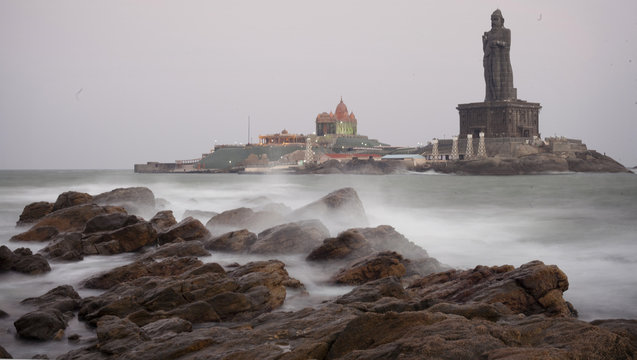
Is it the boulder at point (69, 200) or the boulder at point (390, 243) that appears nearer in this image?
the boulder at point (390, 243)

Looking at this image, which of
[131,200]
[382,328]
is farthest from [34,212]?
[382,328]

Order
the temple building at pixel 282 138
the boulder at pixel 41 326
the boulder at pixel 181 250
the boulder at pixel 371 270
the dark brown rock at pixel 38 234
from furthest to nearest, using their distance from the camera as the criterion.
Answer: the temple building at pixel 282 138
the dark brown rock at pixel 38 234
the boulder at pixel 181 250
the boulder at pixel 371 270
the boulder at pixel 41 326

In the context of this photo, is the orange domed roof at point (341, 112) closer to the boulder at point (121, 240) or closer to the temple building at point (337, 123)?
the temple building at point (337, 123)

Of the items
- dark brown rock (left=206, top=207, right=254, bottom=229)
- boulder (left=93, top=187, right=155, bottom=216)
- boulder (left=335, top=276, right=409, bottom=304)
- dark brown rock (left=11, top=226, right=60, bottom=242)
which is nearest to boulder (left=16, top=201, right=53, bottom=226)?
boulder (left=93, top=187, right=155, bottom=216)

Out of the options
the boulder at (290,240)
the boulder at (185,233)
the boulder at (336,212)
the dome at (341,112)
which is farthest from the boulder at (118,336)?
the dome at (341,112)

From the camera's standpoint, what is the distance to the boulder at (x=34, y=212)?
19.1 metres

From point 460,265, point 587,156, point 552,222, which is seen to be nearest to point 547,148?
point 587,156

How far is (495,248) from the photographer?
50.1ft

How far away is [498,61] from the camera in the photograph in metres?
116

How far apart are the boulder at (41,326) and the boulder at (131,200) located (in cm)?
1510

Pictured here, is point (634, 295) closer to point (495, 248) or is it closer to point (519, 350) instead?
point (495, 248)

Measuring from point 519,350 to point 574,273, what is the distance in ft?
28.3

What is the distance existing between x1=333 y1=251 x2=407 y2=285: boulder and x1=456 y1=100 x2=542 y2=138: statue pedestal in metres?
110

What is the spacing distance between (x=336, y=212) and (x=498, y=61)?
10706 centimetres
